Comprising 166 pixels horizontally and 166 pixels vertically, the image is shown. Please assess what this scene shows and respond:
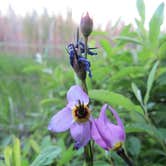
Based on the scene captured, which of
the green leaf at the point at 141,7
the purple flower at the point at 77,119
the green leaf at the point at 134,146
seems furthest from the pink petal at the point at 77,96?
the green leaf at the point at 141,7

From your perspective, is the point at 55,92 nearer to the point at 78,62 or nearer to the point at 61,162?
the point at 61,162

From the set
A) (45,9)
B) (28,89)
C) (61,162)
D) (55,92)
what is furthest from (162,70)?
(45,9)

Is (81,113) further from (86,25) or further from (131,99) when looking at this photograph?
(131,99)

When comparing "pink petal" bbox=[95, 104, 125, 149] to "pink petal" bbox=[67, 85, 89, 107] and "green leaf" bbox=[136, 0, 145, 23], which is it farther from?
"green leaf" bbox=[136, 0, 145, 23]

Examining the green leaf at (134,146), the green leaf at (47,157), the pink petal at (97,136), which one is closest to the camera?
the pink petal at (97,136)

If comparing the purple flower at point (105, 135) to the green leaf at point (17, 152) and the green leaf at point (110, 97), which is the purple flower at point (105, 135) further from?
Result: the green leaf at point (17, 152)
